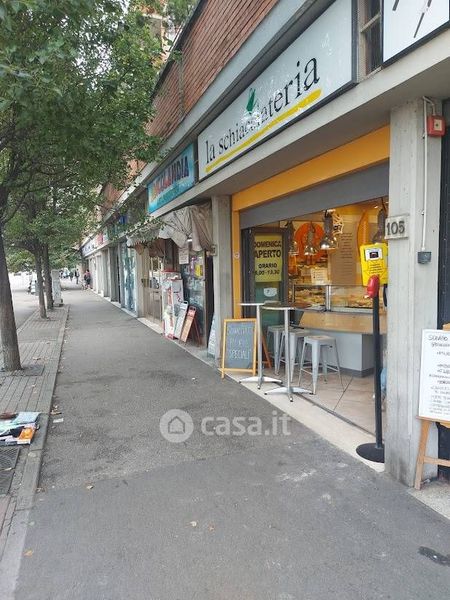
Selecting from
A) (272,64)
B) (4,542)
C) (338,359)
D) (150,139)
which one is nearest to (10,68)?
(272,64)

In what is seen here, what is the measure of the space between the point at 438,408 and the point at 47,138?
5326mm

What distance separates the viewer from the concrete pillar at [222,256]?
7598 millimetres

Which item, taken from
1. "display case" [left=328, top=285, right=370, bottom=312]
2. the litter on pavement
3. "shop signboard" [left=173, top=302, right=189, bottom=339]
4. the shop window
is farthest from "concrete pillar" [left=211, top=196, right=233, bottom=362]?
the shop window

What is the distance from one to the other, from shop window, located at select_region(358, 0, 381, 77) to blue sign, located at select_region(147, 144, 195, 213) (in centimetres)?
477

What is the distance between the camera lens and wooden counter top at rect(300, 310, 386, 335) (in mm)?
6484

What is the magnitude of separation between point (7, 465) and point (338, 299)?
17.5ft

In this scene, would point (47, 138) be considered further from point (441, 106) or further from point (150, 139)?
point (441, 106)

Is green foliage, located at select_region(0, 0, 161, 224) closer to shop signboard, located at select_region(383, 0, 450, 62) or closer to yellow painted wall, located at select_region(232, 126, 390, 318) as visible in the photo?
yellow painted wall, located at select_region(232, 126, 390, 318)

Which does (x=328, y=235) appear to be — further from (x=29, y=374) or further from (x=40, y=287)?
(x=40, y=287)

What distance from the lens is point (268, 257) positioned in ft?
25.5

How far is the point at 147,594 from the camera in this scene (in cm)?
240

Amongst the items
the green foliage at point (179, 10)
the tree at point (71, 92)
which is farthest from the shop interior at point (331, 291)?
the green foliage at point (179, 10)

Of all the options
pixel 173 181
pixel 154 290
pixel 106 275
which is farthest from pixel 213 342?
pixel 106 275

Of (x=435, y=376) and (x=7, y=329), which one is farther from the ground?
(x=435, y=376)
